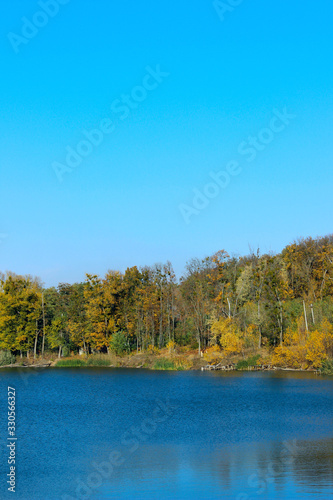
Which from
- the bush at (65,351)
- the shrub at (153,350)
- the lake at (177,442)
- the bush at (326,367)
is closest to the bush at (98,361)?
the shrub at (153,350)

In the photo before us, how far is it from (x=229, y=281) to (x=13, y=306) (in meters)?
30.8

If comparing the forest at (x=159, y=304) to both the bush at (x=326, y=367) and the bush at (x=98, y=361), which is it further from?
the bush at (x=326, y=367)

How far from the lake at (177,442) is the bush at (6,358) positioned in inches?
1187

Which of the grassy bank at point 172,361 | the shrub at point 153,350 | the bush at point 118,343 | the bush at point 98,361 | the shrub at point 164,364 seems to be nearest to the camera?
the grassy bank at point 172,361

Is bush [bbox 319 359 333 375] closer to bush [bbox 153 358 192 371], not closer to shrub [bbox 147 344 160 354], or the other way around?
bush [bbox 153 358 192 371]

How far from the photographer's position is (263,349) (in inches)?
2286

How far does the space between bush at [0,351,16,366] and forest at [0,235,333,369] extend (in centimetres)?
24

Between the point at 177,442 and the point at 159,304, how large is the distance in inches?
2125

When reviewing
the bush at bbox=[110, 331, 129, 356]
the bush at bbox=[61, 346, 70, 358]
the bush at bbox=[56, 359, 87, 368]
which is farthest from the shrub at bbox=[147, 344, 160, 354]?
the bush at bbox=[61, 346, 70, 358]

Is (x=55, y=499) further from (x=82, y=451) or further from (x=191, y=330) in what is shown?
(x=191, y=330)

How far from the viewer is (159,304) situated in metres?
76.6

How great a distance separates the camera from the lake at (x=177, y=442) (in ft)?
52.2

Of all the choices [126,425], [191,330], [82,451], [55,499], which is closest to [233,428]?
[126,425]

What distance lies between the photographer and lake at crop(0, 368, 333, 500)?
15.9m
